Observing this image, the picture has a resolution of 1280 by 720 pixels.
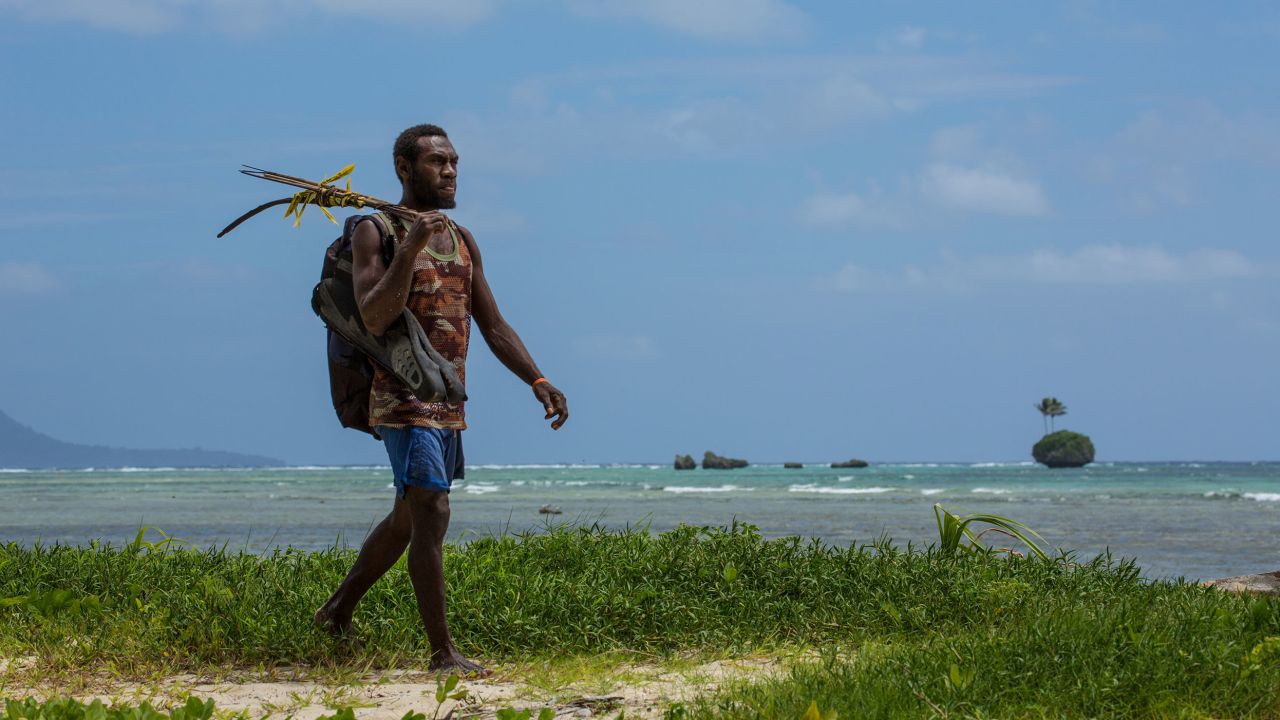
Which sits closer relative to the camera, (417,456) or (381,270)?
(417,456)

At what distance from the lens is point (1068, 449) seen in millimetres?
85125

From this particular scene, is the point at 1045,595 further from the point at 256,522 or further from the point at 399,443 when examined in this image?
the point at 256,522

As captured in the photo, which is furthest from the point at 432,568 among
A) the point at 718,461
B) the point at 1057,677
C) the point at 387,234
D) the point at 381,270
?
the point at 718,461

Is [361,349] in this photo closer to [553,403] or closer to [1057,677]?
[553,403]

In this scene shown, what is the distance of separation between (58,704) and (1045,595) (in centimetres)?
441

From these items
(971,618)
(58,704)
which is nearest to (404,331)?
(58,704)

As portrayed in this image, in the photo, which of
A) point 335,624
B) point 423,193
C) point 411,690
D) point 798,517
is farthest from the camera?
point 798,517

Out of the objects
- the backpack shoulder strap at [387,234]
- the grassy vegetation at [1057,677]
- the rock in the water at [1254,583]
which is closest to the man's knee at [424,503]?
the backpack shoulder strap at [387,234]

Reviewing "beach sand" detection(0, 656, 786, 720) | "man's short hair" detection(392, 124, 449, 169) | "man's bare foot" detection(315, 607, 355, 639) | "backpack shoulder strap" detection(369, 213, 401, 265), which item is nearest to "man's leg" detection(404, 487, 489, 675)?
"beach sand" detection(0, 656, 786, 720)

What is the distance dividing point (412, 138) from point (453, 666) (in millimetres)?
2209

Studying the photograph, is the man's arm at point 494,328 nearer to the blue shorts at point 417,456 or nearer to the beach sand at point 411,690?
the blue shorts at point 417,456

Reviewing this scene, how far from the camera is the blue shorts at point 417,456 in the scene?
4.69 meters

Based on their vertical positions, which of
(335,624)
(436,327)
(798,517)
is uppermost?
(436,327)

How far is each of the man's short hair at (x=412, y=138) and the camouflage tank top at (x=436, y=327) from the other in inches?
11.9
